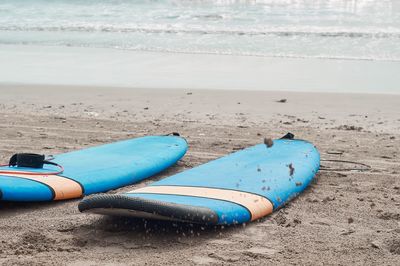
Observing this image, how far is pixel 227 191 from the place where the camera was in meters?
3.54

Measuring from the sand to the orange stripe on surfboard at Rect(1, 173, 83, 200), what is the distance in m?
0.07

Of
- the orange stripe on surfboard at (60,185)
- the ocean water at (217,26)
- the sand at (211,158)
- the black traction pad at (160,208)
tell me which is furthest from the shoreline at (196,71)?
the black traction pad at (160,208)

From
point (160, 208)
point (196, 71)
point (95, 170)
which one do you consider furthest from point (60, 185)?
point (196, 71)

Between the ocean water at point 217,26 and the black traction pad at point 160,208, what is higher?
the black traction pad at point 160,208

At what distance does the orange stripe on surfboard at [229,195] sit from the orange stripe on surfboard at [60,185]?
0.45 meters

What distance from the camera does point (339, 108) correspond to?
22.9 ft

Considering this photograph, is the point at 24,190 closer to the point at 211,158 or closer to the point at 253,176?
the point at 253,176

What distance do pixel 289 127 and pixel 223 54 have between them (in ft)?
17.4

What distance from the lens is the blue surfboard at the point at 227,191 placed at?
10.2ft

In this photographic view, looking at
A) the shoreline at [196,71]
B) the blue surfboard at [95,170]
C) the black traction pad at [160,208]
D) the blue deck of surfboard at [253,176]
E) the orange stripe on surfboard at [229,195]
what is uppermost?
the black traction pad at [160,208]

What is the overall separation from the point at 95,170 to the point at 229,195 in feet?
3.31

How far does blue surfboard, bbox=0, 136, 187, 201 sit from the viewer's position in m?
3.62

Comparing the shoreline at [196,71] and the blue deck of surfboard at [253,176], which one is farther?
the shoreline at [196,71]

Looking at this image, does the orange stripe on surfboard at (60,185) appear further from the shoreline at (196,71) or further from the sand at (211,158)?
the shoreline at (196,71)
